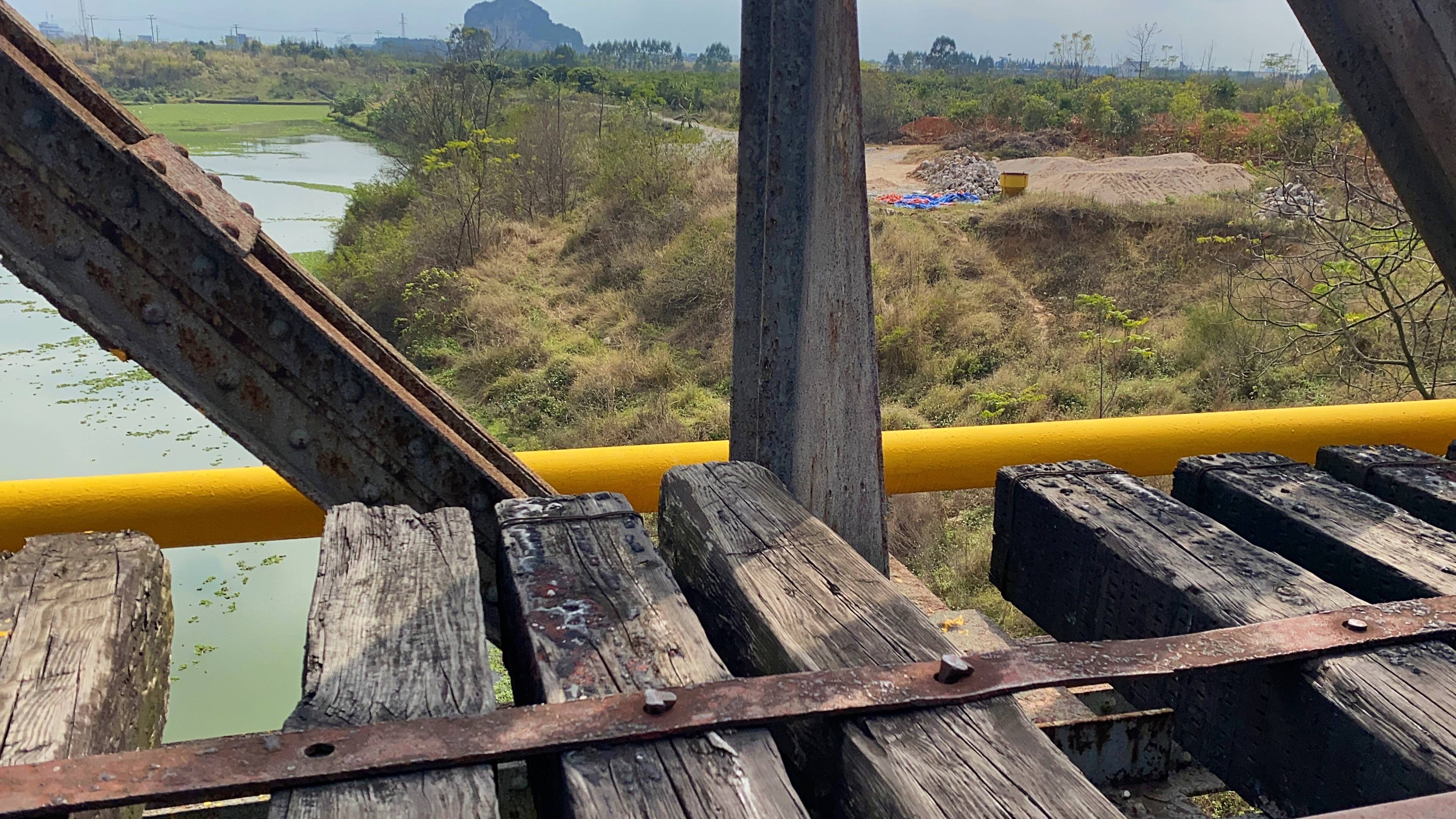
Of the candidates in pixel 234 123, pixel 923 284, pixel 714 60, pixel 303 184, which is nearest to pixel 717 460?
pixel 923 284

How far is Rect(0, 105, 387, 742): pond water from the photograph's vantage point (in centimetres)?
687

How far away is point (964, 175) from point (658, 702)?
23.3 meters

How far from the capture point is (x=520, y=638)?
1.07m

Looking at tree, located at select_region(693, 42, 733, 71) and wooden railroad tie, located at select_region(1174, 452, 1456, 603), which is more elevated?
tree, located at select_region(693, 42, 733, 71)

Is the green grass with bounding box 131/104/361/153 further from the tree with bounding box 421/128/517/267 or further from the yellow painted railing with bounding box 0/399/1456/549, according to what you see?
the yellow painted railing with bounding box 0/399/1456/549

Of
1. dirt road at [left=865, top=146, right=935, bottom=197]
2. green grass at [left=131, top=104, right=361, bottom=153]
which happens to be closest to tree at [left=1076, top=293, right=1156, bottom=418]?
dirt road at [left=865, top=146, right=935, bottom=197]

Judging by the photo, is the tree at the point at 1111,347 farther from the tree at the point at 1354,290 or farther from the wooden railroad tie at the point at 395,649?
the wooden railroad tie at the point at 395,649

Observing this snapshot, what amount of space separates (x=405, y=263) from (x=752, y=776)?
19.7 meters

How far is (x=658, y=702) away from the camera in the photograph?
854mm

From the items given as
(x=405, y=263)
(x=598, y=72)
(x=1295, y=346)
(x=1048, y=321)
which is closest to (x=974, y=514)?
(x=1295, y=346)

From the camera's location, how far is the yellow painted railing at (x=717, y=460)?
74.7 inches

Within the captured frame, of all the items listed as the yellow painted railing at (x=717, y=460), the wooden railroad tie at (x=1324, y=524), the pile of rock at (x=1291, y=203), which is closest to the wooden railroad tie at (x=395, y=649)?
the yellow painted railing at (x=717, y=460)

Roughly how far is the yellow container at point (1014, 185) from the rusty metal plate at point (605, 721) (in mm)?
19667

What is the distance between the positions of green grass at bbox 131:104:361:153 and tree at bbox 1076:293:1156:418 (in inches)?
1157
